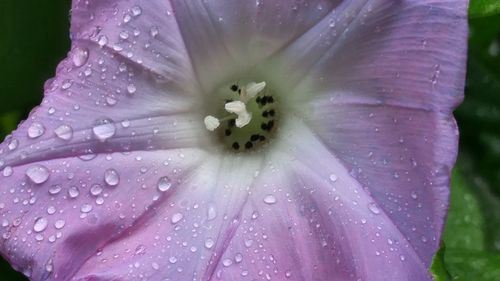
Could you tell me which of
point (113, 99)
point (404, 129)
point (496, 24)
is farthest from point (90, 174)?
point (496, 24)

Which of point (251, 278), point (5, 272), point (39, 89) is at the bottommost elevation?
point (5, 272)

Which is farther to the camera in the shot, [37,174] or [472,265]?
[472,265]

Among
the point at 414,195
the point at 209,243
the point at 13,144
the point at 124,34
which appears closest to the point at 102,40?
the point at 124,34

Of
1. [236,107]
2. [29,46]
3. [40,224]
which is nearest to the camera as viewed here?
[40,224]

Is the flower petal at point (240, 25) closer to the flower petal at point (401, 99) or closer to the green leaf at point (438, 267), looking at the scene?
the flower petal at point (401, 99)

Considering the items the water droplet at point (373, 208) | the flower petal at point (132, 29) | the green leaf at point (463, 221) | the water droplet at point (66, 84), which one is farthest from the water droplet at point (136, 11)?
the green leaf at point (463, 221)

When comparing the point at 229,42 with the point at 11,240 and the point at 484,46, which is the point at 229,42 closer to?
the point at 11,240

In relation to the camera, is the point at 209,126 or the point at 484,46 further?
the point at 484,46

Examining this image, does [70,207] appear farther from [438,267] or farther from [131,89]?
[438,267]
